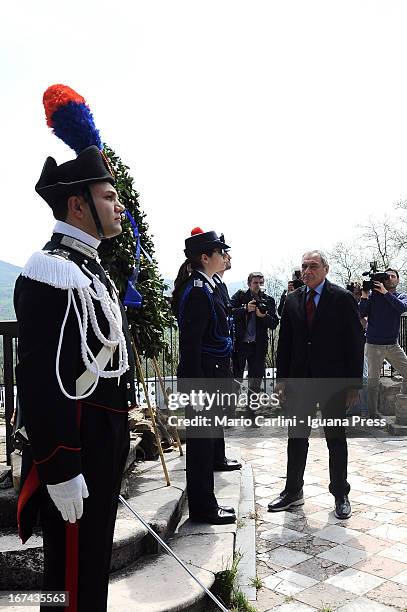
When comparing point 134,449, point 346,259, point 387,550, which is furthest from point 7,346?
point 346,259

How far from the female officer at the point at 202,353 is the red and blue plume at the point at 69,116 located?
1795mm

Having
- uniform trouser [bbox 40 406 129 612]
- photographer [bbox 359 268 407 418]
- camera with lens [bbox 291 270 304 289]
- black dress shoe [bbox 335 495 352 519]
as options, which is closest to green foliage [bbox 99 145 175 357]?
black dress shoe [bbox 335 495 352 519]

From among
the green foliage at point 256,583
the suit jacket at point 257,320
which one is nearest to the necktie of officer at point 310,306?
the green foliage at point 256,583

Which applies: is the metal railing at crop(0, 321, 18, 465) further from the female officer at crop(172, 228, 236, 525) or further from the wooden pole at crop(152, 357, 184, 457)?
the wooden pole at crop(152, 357, 184, 457)

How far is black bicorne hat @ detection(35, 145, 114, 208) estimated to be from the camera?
2.46 meters

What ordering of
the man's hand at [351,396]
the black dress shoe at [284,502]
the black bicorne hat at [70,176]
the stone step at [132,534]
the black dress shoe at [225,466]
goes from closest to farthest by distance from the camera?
the black bicorne hat at [70,176] → the stone step at [132,534] → the man's hand at [351,396] → the black dress shoe at [284,502] → the black dress shoe at [225,466]

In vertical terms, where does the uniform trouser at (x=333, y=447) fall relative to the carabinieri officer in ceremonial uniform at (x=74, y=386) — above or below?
below

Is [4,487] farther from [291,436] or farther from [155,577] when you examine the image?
[291,436]

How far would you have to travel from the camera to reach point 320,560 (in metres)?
4.04

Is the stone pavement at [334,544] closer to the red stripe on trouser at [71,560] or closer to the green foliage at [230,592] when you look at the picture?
the green foliage at [230,592]

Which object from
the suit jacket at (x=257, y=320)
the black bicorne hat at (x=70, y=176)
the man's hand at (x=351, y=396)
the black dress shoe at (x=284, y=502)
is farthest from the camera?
the suit jacket at (x=257, y=320)

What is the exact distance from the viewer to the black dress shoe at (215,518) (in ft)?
14.3

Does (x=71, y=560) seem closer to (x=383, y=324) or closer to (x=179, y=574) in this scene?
(x=179, y=574)

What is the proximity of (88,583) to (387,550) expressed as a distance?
2581 millimetres
